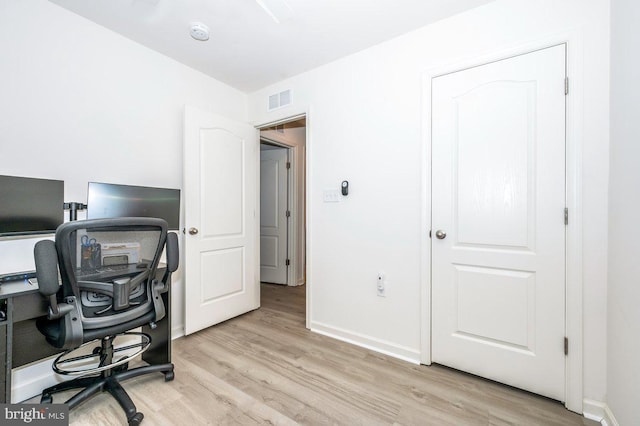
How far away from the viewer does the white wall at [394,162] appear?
152cm

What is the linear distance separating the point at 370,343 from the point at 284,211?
2489 mm

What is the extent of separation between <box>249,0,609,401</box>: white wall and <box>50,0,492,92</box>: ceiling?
0.15m

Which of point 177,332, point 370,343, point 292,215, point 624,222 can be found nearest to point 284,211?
point 292,215

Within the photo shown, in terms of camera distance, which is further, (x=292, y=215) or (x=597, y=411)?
(x=292, y=215)

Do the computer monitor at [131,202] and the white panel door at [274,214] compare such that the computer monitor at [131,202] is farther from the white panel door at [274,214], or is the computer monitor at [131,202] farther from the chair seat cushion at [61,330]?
the white panel door at [274,214]

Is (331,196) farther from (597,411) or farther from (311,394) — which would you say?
(597,411)

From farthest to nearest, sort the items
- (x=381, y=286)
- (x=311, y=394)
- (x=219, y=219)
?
(x=219, y=219)
(x=381, y=286)
(x=311, y=394)

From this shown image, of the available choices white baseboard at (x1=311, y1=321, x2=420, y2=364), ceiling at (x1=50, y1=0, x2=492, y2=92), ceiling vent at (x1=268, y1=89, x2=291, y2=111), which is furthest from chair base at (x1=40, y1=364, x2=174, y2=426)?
ceiling vent at (x1=268, y1=89, x2=291, y2=111)

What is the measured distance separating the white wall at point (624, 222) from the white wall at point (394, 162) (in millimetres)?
64

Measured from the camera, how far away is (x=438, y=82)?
2002mm

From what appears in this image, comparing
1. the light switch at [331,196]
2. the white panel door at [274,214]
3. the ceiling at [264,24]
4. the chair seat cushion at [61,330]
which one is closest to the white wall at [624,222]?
the ceiling at [264,24]

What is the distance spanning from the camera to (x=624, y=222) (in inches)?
51.8

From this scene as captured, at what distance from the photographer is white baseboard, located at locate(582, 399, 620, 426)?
1.46 metres

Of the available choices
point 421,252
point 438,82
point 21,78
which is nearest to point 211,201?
point 21,78
